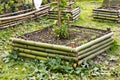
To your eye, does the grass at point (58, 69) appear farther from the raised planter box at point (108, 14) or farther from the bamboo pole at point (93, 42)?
the raised planter box at point (108, 14)

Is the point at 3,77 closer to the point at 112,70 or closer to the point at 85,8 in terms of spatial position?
the point at 112,70

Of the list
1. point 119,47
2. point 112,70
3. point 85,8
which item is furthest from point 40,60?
point 85,8

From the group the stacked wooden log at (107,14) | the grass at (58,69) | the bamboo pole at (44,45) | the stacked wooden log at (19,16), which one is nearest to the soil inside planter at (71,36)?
the bamboo pole at (44,45)

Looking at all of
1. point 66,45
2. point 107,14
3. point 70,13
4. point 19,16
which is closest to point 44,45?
point 66,45

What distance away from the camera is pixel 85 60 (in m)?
5.91

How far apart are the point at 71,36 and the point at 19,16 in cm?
332

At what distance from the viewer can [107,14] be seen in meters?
10.2

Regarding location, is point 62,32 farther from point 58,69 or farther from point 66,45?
point 58,69

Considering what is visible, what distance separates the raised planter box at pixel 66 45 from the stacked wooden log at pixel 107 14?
301 cm

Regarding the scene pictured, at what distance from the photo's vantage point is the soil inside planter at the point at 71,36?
21.2ft

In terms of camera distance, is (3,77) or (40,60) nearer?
(3,77)

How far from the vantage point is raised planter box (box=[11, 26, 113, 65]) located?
18.8 feet

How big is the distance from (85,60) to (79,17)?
547cm

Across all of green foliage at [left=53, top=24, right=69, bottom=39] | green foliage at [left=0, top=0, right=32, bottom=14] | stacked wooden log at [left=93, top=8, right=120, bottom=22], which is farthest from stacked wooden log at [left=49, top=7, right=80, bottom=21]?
green foliage at [left=53, top=24, right=69, bottom=39]
